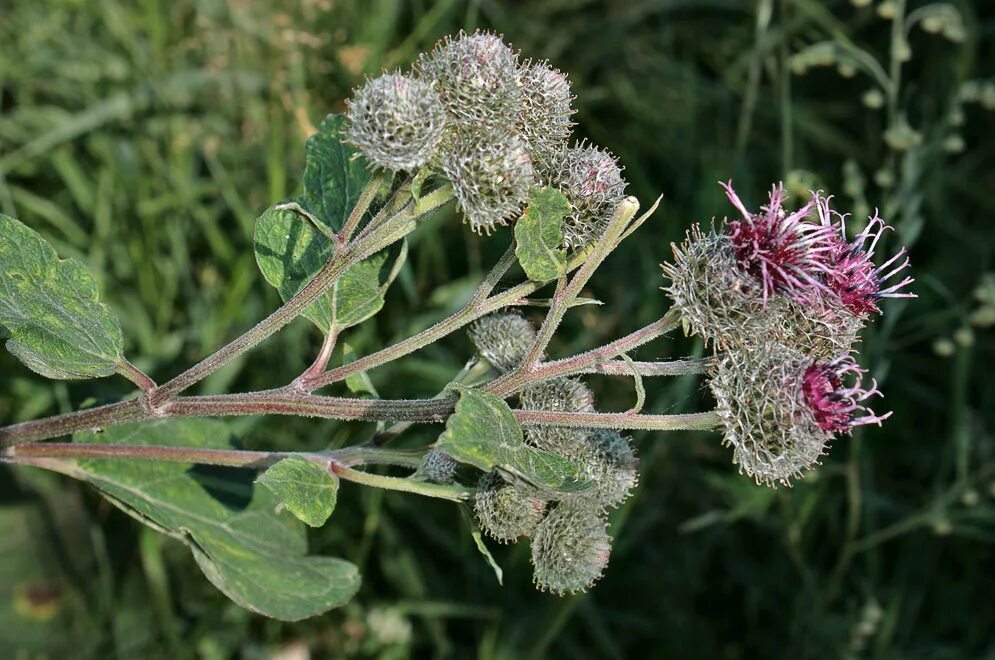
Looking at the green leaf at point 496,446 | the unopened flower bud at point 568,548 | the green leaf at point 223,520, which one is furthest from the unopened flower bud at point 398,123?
the green leaf at point 223,520

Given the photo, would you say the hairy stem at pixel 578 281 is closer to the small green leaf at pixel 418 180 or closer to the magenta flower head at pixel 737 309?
the magenta flower head at pixel 737 309

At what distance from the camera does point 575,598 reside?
296 cm

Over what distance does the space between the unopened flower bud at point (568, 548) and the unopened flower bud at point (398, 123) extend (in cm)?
76

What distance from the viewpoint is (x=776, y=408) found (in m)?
1.83

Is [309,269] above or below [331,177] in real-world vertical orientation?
below

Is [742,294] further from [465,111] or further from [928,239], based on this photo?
[928,239]

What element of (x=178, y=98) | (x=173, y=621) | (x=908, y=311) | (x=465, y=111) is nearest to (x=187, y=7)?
(x=178, y=98)

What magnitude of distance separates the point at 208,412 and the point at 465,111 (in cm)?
78

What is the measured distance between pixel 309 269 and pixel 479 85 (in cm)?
58

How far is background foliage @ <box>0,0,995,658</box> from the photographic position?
3266 millimetres

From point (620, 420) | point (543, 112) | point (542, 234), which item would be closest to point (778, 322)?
A: point (620, 420)

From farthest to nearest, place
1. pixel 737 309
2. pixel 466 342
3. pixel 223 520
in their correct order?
pixel 466 342 < pixel 223 520 < pixel 737 309

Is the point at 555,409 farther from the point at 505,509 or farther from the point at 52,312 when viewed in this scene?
the point at 52,312

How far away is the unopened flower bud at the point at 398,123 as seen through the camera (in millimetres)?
1812
